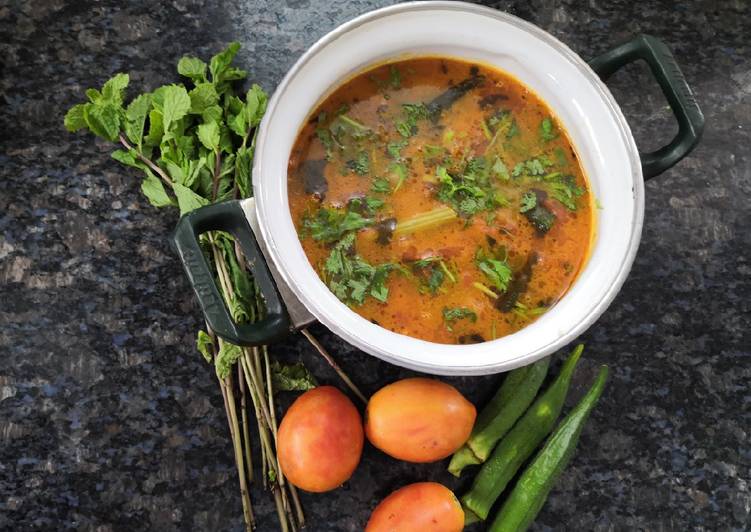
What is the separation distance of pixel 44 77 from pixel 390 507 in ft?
4.26

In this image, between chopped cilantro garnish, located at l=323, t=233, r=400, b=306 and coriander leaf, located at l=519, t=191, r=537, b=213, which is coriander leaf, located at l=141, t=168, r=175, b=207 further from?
coriander leaf, located at l=519, t=191, r=537, b=213

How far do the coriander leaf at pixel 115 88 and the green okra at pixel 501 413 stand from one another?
1.11m

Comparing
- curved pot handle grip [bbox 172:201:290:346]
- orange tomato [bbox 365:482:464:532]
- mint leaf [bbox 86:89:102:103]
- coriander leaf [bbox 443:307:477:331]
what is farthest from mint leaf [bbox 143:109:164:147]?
orange tomato [bbox 365:482:464:532]

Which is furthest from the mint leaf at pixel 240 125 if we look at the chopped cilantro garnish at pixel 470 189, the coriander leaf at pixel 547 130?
the coriander leaf at pixel 547 130

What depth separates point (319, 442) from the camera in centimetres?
172

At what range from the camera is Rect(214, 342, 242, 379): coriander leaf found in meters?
1.75

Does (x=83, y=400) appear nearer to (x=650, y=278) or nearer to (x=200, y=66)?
(x=200, y=66)

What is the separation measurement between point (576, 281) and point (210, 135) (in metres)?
0.84

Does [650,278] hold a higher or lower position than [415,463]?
higher

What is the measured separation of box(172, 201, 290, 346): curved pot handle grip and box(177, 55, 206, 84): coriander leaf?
1.41 ft

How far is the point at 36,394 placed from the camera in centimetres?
185

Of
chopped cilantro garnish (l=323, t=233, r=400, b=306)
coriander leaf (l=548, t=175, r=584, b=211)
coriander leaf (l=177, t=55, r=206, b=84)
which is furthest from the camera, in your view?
coriander leaf (l=177, t=55, r=206, b=84)

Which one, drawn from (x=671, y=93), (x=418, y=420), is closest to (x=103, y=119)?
(x=418, y=420)

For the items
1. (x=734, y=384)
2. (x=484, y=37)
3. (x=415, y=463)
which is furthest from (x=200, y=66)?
(x=734, y=384)
